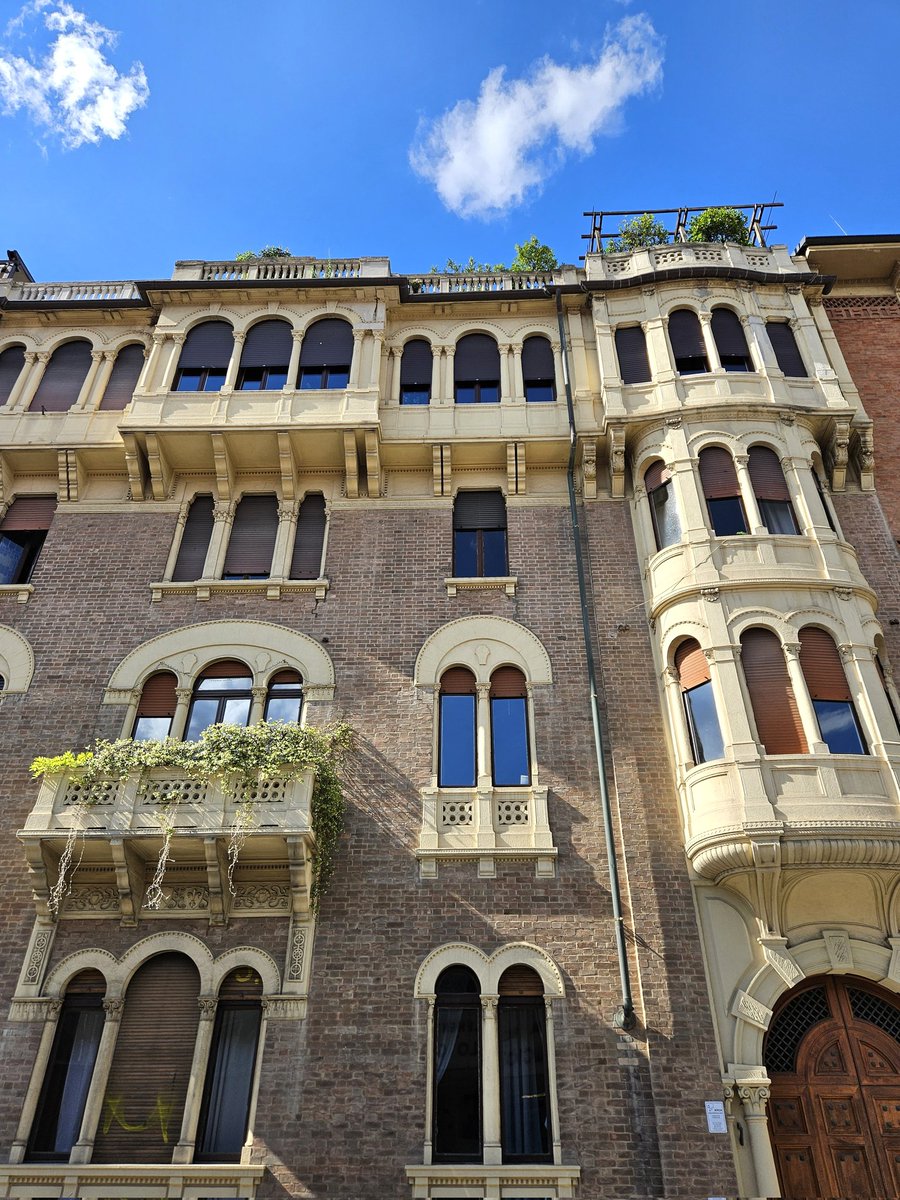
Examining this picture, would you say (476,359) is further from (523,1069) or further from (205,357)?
(523,1069)

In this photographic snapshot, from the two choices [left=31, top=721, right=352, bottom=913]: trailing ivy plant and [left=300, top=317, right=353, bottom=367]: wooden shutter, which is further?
[left=300, top=317, right=353, bottom=367]: wooden shutter

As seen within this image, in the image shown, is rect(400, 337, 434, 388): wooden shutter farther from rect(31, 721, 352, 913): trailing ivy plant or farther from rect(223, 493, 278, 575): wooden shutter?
rect(31, 721, 352, 913): trailing ivy plant

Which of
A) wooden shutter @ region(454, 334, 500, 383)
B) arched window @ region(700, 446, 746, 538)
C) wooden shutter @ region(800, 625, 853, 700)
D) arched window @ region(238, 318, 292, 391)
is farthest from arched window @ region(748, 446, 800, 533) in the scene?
arched window @ region(238, 318, 292, 391)

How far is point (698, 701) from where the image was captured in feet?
46.3

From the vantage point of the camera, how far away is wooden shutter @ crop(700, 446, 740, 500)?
52.7 feet

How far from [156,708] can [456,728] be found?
18.3ft

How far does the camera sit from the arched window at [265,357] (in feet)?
61.2

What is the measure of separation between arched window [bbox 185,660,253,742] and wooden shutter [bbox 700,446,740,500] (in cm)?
955

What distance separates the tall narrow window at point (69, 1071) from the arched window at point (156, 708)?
4021 millimetres

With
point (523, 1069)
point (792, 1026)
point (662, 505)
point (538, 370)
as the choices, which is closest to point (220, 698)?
point (523, 1069)

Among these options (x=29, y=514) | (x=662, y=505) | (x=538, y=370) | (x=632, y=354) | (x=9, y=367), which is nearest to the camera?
(x=662, y=505)

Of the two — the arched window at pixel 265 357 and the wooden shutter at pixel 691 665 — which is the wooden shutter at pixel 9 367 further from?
the wooden shutter at pixel 691 665

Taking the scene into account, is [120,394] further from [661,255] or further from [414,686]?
[661,255]

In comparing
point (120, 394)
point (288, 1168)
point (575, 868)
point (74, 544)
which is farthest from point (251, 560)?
point (288, 1168)
